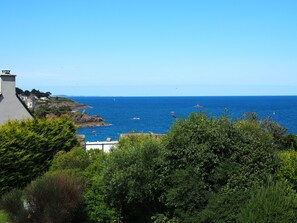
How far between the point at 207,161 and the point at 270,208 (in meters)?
3.22

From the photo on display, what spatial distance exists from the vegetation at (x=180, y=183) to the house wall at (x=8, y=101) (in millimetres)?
11287

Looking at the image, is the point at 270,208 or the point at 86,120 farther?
the point at 86,120

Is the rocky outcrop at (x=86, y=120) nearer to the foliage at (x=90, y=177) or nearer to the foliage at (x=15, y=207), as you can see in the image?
the foliage at (x=90, y=177)

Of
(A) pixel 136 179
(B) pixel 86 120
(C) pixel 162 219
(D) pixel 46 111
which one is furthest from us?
(B) pixel 86 120

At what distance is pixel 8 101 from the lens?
28.3 m

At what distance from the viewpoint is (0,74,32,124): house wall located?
28016mm

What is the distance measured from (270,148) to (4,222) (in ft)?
38.0

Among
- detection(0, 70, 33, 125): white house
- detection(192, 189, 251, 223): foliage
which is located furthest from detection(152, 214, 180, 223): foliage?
detection(0, 70, 33, 125): white house

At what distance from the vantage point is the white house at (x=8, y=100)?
28.0 m

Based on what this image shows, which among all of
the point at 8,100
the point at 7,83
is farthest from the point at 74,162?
the point at 7,83

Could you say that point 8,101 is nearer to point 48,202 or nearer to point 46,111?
point 48,202

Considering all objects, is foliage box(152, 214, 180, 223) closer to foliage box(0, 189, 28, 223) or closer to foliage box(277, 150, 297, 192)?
foliage box(277, 150, 297, 192)

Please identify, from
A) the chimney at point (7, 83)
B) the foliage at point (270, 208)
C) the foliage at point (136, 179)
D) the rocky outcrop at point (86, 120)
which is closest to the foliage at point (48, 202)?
the foliage at point (136, 179)

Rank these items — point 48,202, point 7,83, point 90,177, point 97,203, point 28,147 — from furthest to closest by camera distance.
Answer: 1. point 7,83
2. point 28,147
3. point 90,177
4. point 97,203
5. point 48,202
